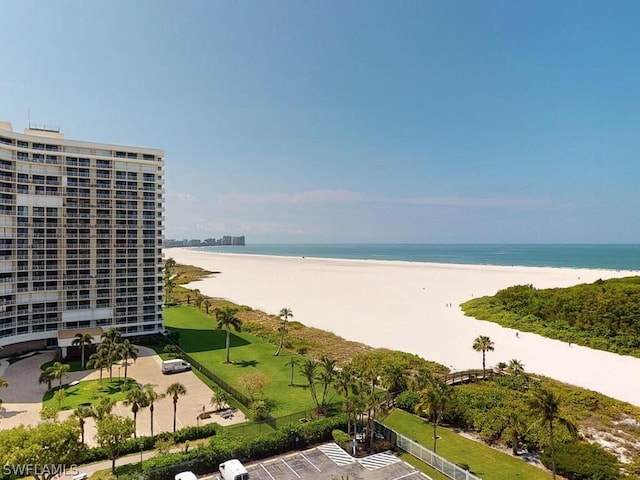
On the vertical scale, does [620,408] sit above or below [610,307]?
below

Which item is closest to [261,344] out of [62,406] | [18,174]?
[62,406]

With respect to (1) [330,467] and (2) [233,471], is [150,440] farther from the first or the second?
(1) [330,467]

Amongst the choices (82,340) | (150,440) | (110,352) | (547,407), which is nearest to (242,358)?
(110,352)

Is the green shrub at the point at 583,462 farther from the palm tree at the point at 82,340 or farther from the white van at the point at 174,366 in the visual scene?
the palm tree at the point at 82,340

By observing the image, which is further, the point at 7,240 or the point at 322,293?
the point at 322,293

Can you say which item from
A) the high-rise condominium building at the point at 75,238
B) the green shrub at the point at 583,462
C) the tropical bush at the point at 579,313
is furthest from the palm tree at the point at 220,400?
the tropical bush at the point at 579,313

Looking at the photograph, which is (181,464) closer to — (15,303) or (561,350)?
(15,303)
